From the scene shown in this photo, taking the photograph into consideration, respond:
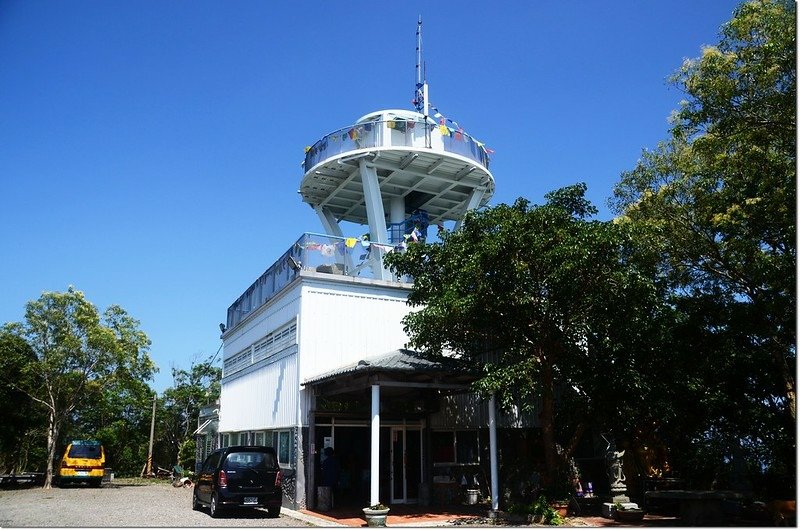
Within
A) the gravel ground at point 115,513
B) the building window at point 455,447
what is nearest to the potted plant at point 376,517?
the gravel ground at point 115,513

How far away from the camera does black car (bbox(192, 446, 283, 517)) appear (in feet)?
48.3

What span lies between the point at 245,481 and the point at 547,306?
766cm

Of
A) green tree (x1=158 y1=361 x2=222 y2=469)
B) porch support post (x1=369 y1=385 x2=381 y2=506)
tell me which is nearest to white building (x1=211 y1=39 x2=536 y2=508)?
porch support post (x1=369 y1=385 x2=381 y2=506)

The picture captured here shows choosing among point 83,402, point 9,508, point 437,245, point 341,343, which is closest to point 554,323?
point 437,245

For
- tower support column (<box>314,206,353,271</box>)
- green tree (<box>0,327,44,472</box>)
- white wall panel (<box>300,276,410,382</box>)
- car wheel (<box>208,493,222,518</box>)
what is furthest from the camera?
green tree (<box>0,327,44,472</box>)

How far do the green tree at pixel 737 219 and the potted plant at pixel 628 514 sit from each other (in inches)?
122

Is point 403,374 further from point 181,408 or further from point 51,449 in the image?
point 181,408

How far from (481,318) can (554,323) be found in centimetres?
160

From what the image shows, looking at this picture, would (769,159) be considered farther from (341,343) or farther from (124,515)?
(124,515)

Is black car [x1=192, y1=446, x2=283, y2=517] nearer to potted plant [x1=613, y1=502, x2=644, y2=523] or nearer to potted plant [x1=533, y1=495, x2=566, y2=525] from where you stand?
potted plant [x1=533, y1=495, x2=566, y2=525]

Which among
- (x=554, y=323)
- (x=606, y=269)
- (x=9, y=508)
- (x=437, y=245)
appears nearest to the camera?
(x=606, y=269)

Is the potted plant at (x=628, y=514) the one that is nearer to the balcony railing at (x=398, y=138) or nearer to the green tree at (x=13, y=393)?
the balcony railing at (x=398, y=138)

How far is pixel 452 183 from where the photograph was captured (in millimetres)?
23828

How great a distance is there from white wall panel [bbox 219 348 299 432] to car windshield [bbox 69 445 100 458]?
7134 mm
